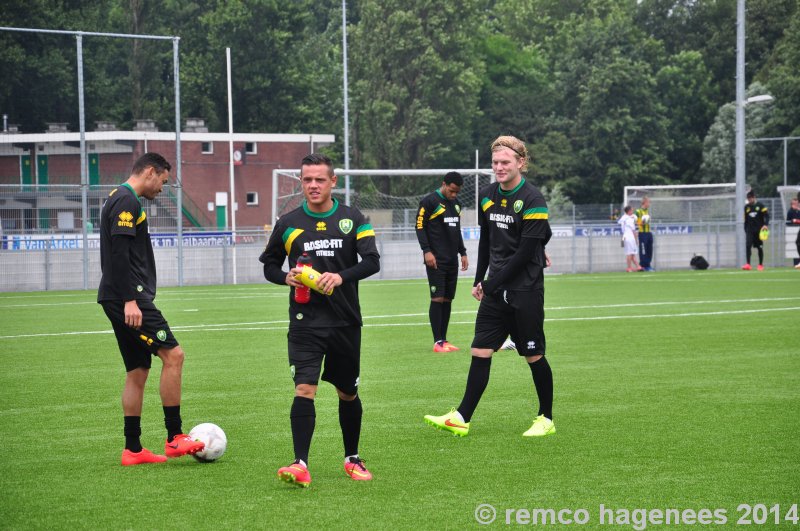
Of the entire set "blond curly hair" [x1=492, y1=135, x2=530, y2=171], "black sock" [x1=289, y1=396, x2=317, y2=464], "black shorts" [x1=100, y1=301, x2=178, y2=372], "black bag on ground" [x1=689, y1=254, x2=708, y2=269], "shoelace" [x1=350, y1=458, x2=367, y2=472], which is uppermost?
"blond curly hair" [x1=492, y1=135, x2=530, y2=171]

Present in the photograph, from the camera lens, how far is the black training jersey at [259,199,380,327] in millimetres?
7188

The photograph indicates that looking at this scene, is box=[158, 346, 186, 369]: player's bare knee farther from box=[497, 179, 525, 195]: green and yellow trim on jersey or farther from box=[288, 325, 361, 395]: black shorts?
box=[497, 179, 525, 195]: green and yellow trim on jersey

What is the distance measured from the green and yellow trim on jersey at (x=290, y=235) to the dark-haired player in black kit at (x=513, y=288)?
2.01 metres

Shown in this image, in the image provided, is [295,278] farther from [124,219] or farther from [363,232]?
[124,219]

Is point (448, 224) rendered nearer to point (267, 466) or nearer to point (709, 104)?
point (267, 466)

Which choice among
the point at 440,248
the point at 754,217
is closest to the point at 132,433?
the point at 440,248

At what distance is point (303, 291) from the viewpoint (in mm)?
7102

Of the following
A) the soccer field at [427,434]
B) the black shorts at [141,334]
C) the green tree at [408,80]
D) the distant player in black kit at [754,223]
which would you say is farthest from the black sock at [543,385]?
the green tree at [408,80]

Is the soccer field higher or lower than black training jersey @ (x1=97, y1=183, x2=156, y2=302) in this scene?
lower

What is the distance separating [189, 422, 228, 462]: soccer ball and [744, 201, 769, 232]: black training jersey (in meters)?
29.7

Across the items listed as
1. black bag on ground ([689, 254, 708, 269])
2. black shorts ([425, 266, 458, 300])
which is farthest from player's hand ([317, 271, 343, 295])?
black bag on ground ([689, 254, 708, 269])

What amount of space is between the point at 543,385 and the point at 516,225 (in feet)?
4.14

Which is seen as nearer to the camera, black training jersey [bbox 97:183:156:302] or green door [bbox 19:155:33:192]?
black training jersey [bbox 97:183:156:302]

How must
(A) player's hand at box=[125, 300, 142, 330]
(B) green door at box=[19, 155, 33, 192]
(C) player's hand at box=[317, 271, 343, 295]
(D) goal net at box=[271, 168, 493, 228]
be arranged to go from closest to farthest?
(C) player's hand at box=[317, 271, 343, 295], (A) player's hand at box=[125, 300, 142, 330], (D) goal net at box=[271, 168, 493, 228], (B) green door at box=[19, 155, 33, 192]
